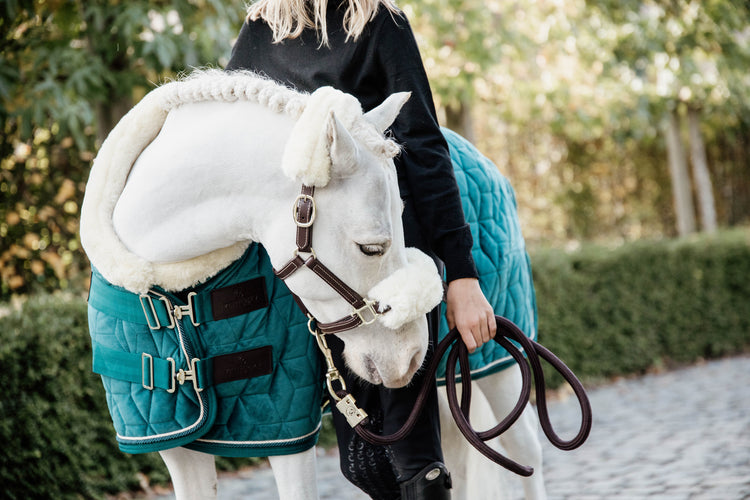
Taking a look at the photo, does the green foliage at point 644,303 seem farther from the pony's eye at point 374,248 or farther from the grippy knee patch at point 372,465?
the pony's eye at point 374,248

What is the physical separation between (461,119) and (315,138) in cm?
659

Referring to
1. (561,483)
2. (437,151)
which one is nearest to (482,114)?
(561,483)

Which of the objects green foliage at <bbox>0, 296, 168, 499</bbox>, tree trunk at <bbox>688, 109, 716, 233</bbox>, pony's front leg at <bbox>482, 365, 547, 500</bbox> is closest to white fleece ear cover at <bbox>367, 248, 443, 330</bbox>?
pony's front leg at <bbox>482, 365, 547, 500</bbox>

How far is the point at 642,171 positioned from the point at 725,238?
3994mm

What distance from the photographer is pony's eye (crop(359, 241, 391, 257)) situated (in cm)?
181

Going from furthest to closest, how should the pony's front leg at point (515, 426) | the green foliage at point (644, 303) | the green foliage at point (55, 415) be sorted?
the green foliage at point (644, 303)
the green foliage at point (55, 415)
the pony's front leg at point (515, 426)

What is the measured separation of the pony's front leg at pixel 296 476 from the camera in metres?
2.02

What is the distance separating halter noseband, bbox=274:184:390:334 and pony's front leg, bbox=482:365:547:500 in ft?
3.92

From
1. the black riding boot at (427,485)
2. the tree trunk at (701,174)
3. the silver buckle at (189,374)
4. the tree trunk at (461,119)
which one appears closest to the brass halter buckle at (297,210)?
the silver buckle at (189,374)

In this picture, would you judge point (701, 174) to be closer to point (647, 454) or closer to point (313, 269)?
point (647, 454)

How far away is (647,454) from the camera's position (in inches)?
199

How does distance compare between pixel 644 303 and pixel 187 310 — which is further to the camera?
pixel 644 303

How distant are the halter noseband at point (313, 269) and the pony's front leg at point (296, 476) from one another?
42 centimetres

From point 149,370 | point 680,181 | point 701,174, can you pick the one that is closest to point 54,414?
point 149,370
